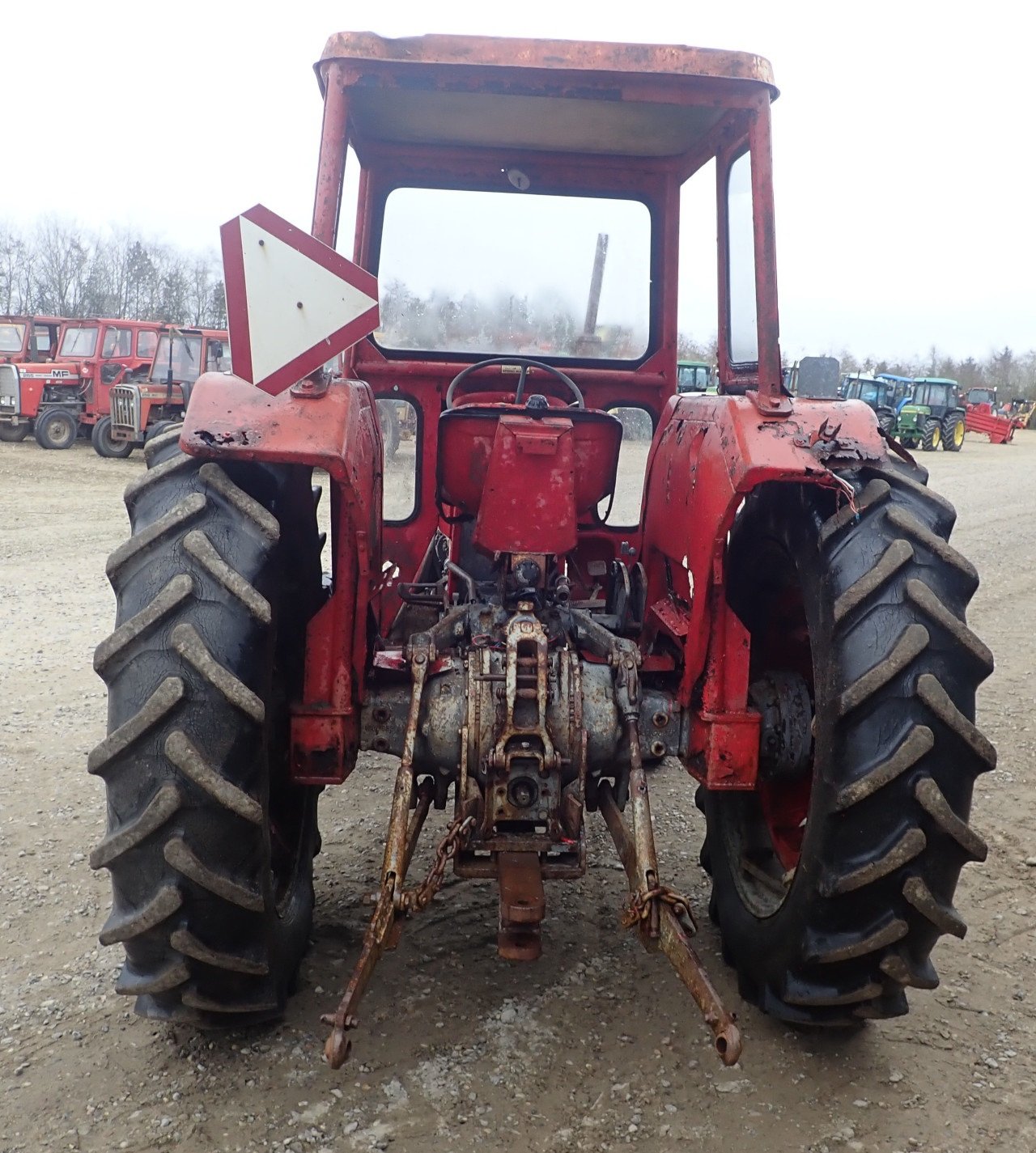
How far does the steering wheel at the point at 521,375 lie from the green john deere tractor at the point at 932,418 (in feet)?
83.8

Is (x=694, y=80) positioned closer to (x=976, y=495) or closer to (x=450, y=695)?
(x=450, y=695)

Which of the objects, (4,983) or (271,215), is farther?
(4,983)

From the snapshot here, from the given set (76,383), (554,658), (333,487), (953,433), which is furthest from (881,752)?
(953,433)

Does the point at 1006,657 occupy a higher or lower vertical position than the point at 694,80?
lower

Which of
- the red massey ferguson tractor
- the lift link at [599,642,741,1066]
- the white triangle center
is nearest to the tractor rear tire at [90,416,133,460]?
the red massey ferguson tractor

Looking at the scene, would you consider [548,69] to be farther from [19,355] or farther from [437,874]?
[19,355]

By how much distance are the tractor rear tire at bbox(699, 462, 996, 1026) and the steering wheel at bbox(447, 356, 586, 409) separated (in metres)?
1.10

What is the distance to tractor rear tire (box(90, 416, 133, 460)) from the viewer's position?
16.4m

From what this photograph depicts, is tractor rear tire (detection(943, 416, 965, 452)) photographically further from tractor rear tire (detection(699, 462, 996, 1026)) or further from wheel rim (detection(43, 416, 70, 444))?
tractor rear tire (detection(699, 462, 996, 1026))

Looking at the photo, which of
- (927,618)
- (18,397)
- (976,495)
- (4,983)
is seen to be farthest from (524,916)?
(18,397)

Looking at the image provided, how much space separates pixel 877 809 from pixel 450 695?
98cm

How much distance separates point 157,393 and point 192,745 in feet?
51.4

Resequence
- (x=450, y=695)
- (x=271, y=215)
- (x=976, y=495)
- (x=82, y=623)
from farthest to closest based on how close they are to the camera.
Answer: (x=976, y=495) < (x=82, y=623) < (x=450, y=695) < (x=271, y=215)

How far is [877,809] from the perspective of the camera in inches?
80.0
